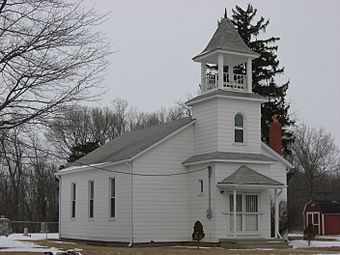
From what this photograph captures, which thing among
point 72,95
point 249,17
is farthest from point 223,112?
point 249,17

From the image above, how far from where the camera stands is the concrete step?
3075 cm

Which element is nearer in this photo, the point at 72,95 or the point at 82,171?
the point at 72,95

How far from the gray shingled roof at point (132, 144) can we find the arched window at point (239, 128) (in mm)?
2796

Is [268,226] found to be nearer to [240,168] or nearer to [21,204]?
[240,168]

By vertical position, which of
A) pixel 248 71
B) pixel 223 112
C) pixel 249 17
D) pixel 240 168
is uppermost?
pixel 249 17

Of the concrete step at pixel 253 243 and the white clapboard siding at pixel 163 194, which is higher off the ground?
the white clapboard siding at pixel 163 194

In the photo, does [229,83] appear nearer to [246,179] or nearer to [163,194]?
[246,179]

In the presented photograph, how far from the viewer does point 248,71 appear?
34.9 meters

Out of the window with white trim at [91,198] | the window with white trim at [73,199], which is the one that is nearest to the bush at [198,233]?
the window with white trim at [91,198]

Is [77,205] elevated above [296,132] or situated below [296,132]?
below

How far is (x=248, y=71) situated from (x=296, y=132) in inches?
2194

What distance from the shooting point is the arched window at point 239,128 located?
33.9m

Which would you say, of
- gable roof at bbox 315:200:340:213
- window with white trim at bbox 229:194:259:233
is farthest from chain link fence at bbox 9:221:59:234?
window with white trim at bbox 229:194:259:233

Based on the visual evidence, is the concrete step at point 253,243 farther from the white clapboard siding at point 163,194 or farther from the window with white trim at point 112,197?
the window with white trim at point 112,197
